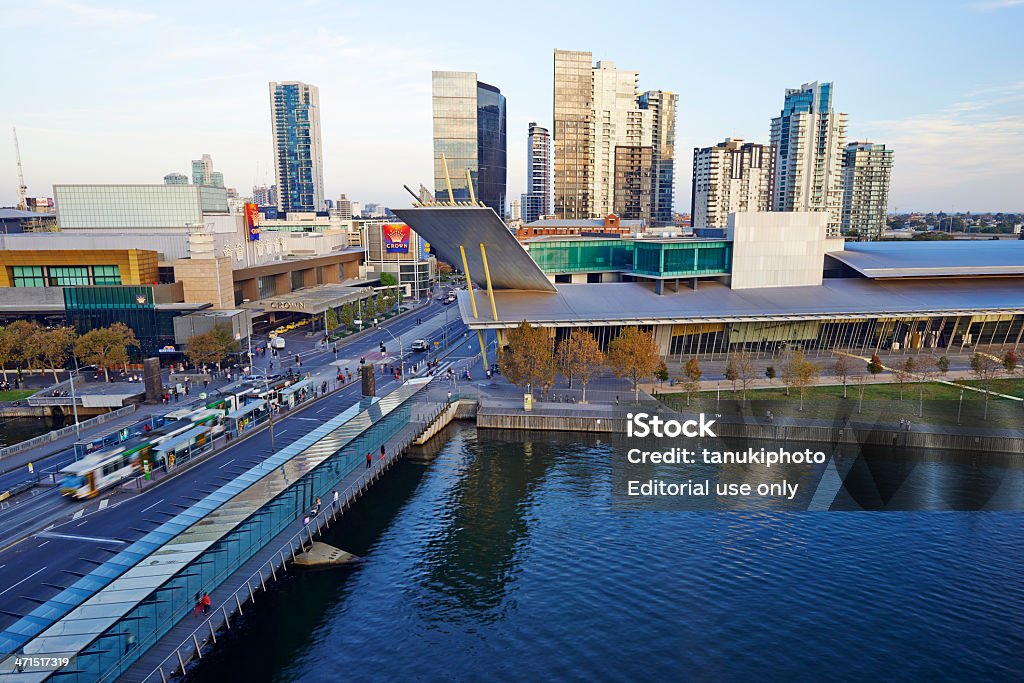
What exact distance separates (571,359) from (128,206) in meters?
70.9

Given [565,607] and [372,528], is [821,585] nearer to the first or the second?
[565,607]

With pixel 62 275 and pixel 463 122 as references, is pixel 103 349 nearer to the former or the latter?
pixel 62 275

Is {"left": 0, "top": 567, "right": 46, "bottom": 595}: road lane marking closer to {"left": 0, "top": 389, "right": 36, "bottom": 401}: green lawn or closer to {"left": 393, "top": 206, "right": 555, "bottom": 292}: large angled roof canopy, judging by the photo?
{"left": 393, "top": 206, "right": 555, "bottom": 292}: large angled roof canopy

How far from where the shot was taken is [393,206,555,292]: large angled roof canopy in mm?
57281

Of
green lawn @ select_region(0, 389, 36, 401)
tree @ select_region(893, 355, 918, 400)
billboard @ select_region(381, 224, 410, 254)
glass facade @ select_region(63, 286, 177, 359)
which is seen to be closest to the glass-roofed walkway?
green lawn @ select_region(0, 389, 36, 401)

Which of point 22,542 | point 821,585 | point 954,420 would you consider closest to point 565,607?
point 821,585

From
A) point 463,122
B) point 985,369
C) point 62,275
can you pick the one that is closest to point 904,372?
point 985,369

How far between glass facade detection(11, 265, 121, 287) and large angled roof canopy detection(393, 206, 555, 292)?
132ft

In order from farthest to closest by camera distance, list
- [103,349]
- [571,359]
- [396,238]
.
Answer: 1. [396,238]
2. [103,349]
3. [571,359]

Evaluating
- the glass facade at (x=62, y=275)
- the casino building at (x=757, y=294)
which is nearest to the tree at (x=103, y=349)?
the glass facade at (x=62, y=275)

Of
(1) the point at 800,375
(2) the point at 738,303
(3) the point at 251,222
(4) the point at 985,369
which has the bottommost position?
(4) the point at 985,369

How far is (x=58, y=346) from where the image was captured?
64.4 meters

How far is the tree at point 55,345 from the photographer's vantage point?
209 feet

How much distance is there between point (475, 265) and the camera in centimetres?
6875
